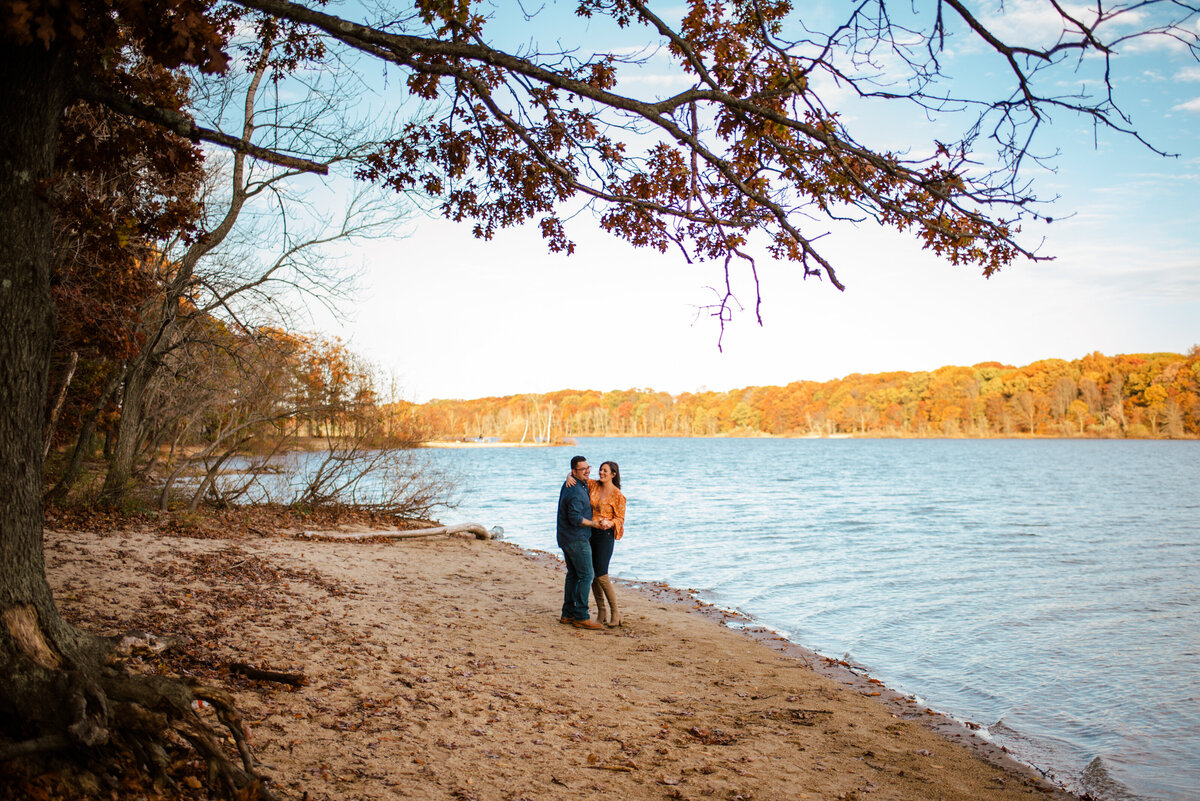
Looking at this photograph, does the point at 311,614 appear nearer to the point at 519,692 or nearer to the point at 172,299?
the point at 519,692

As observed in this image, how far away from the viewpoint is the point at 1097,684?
9.84 meters

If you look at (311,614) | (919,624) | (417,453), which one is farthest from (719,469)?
(311,614)

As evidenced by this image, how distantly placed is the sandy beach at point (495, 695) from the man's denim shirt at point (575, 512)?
1.22 m

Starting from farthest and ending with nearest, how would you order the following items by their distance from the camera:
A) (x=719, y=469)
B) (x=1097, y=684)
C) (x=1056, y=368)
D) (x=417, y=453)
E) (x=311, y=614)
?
(x=1056, y=368)
(x=719, y=469)
(x=417, y=453)
(x=1097, y=684)
(x=311, y=614)

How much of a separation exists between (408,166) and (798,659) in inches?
305

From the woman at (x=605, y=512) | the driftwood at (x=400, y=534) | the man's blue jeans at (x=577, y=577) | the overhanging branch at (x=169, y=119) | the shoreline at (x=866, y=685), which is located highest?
the overhanging branch at (x=169, y=119)

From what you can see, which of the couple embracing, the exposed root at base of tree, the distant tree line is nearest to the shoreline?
the couple embracing

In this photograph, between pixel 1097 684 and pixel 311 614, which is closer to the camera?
pixel 311 614

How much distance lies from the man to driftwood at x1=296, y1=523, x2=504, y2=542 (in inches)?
270

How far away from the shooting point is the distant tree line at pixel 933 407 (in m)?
119

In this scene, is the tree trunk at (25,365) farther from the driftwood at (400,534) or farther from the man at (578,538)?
the driftwood at (400,534)

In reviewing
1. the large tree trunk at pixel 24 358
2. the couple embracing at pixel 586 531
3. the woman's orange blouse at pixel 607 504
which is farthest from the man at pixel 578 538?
the large tree trunk at pixel 24 358

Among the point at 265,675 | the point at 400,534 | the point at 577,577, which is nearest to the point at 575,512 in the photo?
the point at 577,577

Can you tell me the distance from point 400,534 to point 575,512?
829 centimetres
